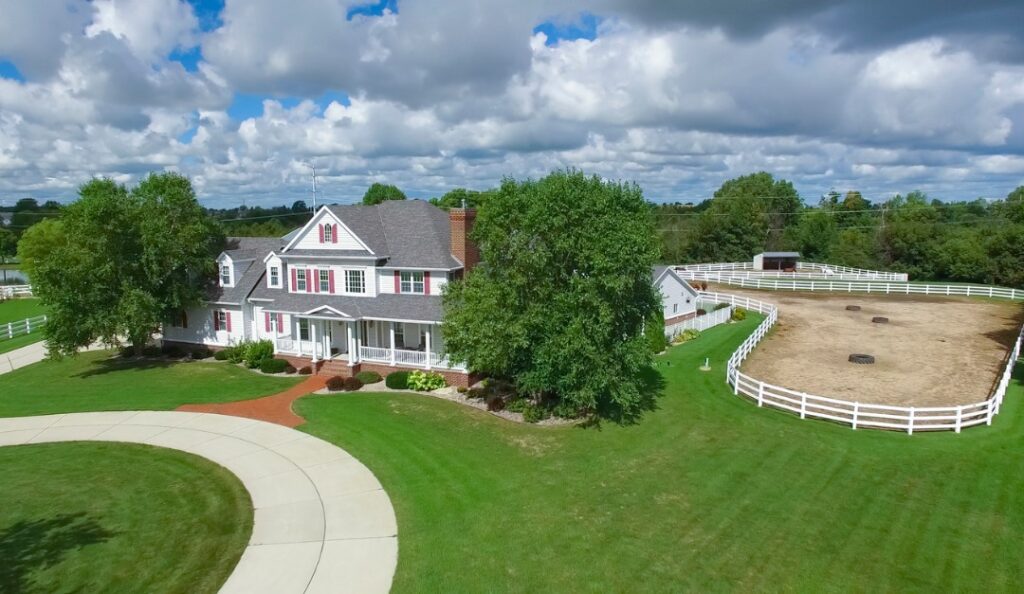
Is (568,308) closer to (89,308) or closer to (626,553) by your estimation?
(626,553)

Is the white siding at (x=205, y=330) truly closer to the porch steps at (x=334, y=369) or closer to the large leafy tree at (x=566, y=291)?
the porch steps at (x=334, y=369)

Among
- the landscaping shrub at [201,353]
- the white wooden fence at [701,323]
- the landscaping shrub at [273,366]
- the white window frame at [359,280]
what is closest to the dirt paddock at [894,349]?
the white wooden fence at [701,323]

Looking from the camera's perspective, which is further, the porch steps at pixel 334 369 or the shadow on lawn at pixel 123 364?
the shadow on lawn at pixel 123 364

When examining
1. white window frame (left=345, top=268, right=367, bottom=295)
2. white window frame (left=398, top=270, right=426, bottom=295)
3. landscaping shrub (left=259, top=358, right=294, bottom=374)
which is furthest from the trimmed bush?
white window frame (left=398, top=270, right=426, bottom=295)

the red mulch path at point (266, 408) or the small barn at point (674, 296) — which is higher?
the small barn at point (674, 296)

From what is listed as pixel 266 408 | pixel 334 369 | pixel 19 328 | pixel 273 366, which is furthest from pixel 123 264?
pixel 19 328

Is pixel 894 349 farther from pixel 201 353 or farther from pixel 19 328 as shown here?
pixel 19 328
